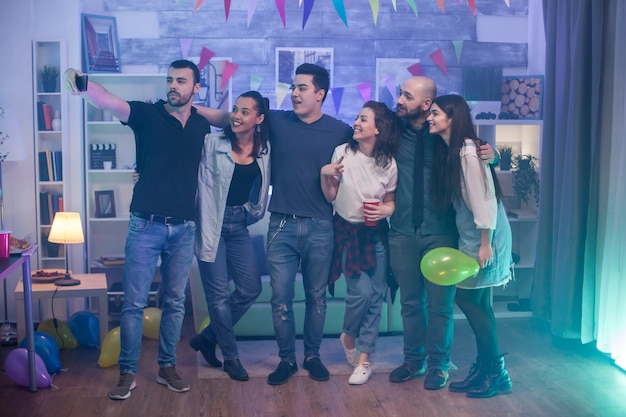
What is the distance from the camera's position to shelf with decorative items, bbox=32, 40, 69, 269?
215 inches

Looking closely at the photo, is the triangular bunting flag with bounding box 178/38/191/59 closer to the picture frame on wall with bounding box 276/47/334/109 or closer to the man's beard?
the picture frame on wall with bounding box 276/47/334/109

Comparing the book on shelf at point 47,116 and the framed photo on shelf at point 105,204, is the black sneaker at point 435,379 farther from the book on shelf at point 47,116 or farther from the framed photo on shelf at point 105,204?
the book on shelf at point 47,116

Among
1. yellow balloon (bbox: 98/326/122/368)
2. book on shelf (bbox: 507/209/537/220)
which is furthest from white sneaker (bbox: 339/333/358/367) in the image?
book on shelf (bbox: 507/209/537/220)

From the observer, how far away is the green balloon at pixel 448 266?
370 centimetres

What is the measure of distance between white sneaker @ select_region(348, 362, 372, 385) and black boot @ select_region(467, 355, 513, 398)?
525 mm

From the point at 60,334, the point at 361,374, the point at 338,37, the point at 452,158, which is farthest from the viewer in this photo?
the point at 338,37

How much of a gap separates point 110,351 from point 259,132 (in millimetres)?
1504

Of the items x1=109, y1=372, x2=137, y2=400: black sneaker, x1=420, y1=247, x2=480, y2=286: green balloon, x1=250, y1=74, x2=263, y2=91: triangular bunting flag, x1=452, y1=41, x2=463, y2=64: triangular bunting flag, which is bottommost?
x1=109, y1=372, x2=137, y2=400: black sneaker

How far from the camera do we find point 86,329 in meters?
4.86

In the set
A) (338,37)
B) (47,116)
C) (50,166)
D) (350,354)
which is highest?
(338,37)

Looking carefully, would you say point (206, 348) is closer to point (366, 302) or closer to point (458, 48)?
point (366, 302)

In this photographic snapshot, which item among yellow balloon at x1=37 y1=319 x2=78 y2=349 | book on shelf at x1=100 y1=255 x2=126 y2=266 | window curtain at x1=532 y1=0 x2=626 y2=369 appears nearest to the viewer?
window curtain at x1=532 y1=0 x2=626 y2=369

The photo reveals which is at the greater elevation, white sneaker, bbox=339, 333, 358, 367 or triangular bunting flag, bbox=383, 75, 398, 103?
triangular bunting flag, bbox=383, 75, 398, 103

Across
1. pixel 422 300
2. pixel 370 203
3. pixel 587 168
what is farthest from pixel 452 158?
pixel 587 168
